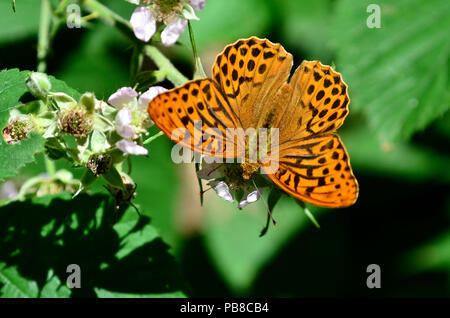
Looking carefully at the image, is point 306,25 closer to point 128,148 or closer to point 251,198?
point 251,198

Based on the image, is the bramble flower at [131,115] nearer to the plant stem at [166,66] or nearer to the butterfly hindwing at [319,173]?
the plant stem at [166,66]

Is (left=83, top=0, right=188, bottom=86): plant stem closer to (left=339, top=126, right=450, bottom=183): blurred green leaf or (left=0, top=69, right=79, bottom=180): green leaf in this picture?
(left=0, top=69, right=79, bottom=180): green leaf

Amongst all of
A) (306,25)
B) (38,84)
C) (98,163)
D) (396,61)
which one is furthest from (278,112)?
(306,25)

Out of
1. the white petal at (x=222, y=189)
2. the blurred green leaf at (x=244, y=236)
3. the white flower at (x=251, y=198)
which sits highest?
the white petal at (x=222, y=189)

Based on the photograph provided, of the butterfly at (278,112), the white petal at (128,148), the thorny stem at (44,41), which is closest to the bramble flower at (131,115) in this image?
the white petal at (128,148)

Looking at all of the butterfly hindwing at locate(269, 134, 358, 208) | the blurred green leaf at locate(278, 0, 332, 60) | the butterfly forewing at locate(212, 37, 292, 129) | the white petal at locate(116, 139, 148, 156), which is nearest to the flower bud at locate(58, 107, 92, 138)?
the white petal at locate(116, 139, 148, 156)

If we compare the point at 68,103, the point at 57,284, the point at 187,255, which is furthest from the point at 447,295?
the point at 68,103
